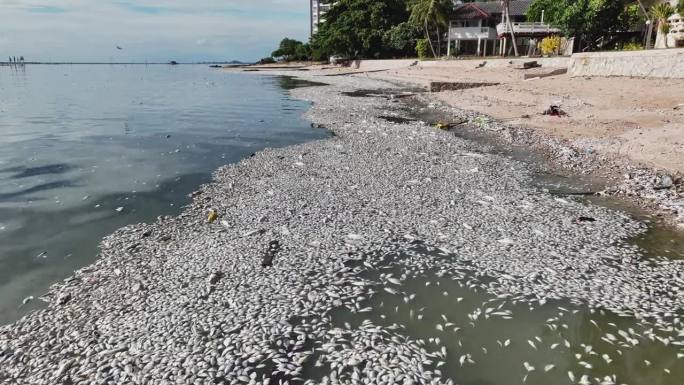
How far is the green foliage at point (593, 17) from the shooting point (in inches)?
1537

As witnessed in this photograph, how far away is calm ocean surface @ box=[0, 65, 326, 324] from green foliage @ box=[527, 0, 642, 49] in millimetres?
28464

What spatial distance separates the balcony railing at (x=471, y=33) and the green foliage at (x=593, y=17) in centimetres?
2395

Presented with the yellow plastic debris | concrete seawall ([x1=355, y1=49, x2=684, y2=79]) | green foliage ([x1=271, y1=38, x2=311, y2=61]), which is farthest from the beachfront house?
the yellow plastic debris

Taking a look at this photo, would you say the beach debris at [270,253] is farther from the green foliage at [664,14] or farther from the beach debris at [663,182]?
the green foliage at [664,14]

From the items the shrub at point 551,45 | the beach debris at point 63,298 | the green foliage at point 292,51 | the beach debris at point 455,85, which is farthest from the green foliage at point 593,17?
the green foliage at point 292,51

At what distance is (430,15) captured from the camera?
63906 mm

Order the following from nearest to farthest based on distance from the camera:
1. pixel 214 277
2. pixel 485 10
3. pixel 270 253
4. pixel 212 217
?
pixel 214 277 < pixel 270 253 < pixel 212 217 < pixel 485 10

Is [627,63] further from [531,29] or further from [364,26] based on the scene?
[364,26]

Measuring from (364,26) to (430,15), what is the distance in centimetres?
1780

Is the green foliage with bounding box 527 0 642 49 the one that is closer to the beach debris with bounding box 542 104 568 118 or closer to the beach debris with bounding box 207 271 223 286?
the beach debris with bounding box 542 104 568 118

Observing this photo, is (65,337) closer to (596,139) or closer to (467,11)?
(596,139)

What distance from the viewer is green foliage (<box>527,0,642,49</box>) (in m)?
39.0

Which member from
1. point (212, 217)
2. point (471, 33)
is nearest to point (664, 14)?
point (212, 217)

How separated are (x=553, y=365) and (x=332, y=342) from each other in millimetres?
2721
